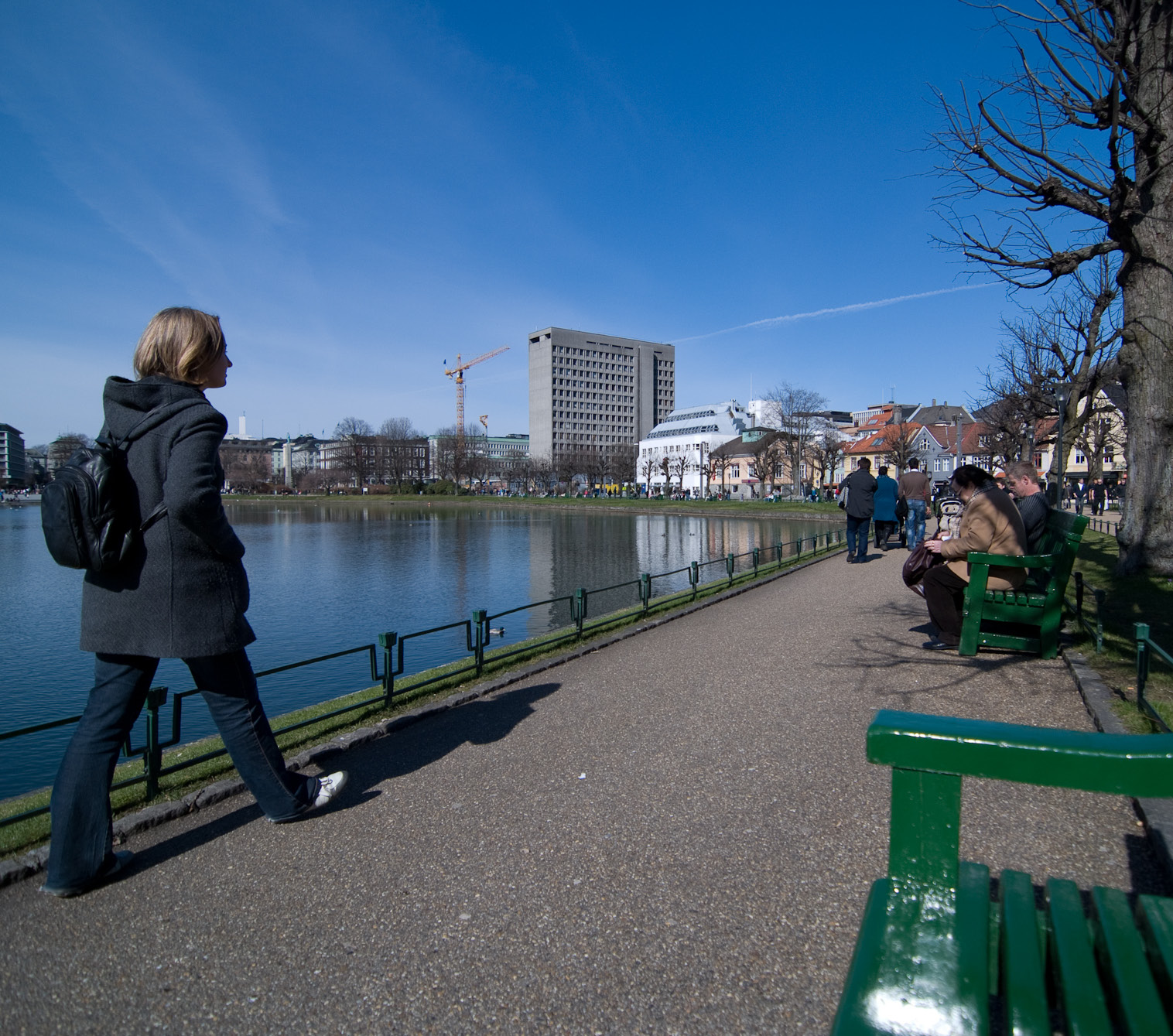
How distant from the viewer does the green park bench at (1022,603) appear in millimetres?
6469

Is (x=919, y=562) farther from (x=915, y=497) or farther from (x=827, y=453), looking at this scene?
(x=827, y=453)

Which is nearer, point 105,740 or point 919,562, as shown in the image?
point 105,740

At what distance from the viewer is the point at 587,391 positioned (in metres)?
174

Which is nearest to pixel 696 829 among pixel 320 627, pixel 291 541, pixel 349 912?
pixel 349 912

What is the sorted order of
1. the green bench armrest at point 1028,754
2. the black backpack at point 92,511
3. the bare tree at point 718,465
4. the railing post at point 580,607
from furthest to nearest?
the bare tree at point 718,465 → the railing post at point 580,607 → the black backpack at point 92,511 → the green bench armrest at point 1028,754

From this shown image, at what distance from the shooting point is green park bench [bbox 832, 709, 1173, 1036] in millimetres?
1490

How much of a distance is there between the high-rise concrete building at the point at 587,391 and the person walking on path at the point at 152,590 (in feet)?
515

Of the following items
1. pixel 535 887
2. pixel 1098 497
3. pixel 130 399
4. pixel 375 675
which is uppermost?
pixel 130 399

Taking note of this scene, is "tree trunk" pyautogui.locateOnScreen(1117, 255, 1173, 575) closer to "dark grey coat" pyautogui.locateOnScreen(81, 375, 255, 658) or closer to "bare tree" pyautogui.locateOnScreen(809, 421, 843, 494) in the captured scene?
"dark grey coat" pyautogui.locateOnScreen(81, 375, 255, 658)

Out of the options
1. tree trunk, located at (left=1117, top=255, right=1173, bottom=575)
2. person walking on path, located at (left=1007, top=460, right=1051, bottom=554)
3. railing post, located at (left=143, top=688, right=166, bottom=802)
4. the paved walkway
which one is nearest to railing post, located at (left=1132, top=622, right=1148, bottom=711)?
the paved walkway

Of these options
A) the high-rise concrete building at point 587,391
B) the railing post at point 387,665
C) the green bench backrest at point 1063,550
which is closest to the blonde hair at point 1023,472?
the green bench backrest at point 1063,550

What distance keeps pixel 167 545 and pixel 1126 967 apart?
132 inches

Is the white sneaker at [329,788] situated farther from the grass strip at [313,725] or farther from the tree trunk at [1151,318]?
the tree trunk at [1151,318]

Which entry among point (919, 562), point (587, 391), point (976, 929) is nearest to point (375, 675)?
point (919, 562)
